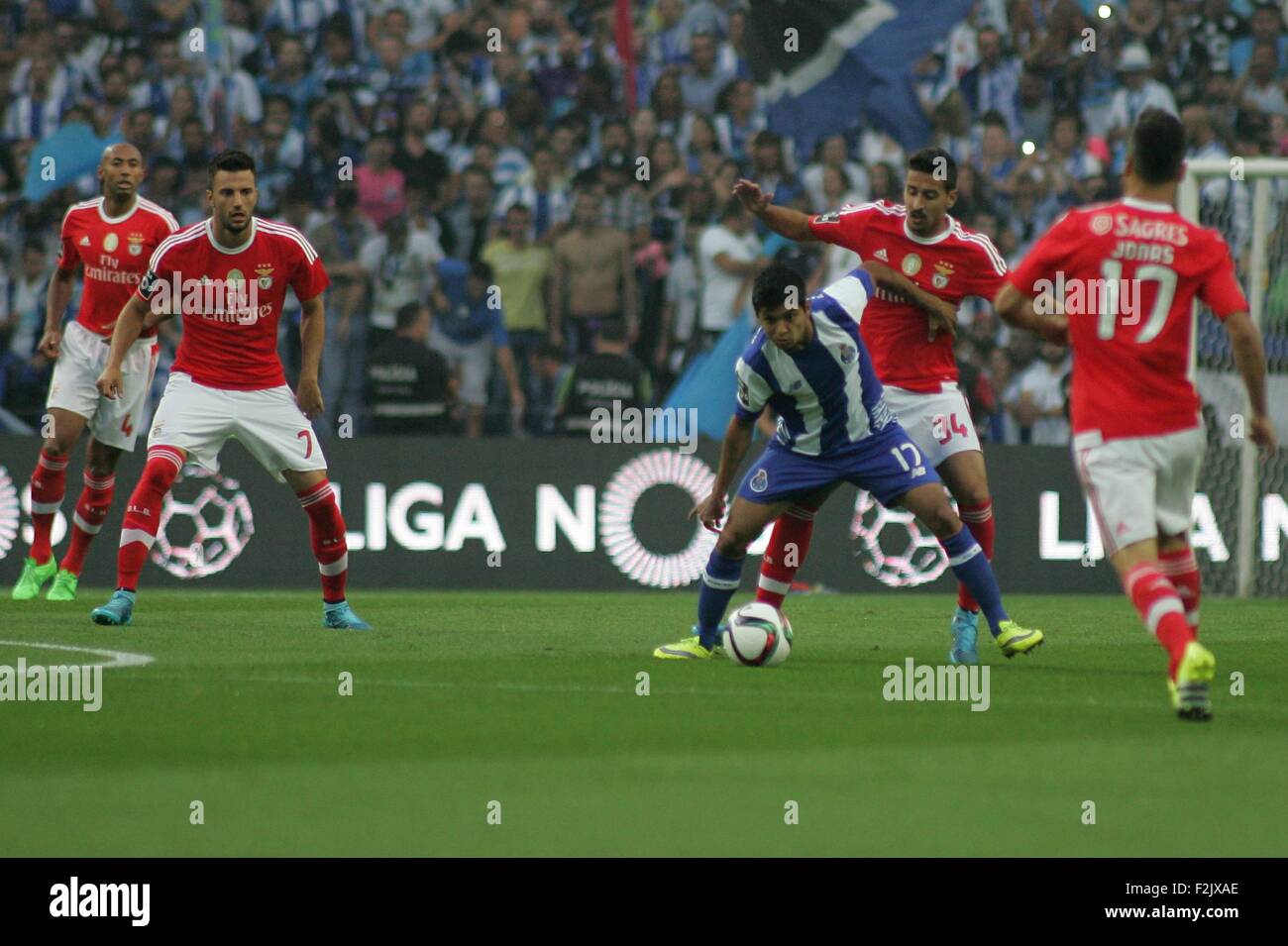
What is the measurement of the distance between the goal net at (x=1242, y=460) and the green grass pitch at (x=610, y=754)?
16.3 feet

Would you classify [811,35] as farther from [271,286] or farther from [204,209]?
[271,286]

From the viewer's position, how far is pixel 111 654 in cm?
879

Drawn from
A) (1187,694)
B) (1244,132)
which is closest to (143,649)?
(1187,694)

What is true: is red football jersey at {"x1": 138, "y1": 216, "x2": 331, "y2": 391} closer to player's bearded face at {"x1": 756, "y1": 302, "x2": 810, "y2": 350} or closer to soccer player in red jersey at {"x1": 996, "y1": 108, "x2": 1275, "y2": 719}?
player's bearded face at {"x1": 756, "y1": 302, "x2": 810, "y2": 350}

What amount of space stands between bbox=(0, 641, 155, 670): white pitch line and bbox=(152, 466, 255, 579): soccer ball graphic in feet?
17.7

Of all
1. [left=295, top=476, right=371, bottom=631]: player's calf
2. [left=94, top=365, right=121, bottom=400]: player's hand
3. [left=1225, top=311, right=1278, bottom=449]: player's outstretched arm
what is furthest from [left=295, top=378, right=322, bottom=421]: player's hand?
[left=1225, top=311, right=1278, bottom=449]: player's outstretched arm

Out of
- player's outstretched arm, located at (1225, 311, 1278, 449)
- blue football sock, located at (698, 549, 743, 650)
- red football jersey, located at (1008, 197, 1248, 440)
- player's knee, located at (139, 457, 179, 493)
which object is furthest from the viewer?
player's knee, located at (139, 457, 179, 493)

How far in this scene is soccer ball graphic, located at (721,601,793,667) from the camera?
8742 mm

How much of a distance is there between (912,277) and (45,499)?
19.9ft

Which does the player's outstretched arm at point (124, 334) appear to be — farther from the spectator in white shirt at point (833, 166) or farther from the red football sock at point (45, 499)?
the spectator in white shirt at point (833, 166)

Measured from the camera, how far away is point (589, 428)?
15.6 meters

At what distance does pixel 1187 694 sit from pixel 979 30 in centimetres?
1228

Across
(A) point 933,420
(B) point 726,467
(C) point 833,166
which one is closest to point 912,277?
(A) point 933,420
